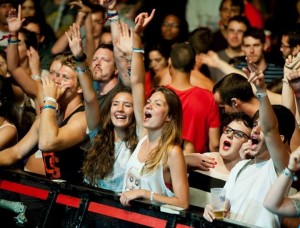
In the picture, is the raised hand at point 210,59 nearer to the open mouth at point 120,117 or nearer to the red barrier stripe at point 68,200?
the open mouth at point 120,117

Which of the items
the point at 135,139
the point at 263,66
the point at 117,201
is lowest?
the point at 117,201

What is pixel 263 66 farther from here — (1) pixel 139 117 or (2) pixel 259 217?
(2) pixel 259 217

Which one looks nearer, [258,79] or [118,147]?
[258,79]

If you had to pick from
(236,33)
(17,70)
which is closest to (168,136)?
(17,70)

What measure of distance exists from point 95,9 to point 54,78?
121 inches

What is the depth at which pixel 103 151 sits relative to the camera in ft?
24.0

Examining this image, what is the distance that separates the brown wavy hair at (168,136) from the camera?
6.59 meters

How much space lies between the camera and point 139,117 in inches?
285

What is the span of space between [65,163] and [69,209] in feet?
3.52

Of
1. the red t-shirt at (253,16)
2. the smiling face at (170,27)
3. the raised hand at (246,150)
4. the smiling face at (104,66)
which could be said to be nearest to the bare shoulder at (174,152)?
the raised hand at (246,150)

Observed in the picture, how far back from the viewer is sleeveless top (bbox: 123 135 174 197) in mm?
6574

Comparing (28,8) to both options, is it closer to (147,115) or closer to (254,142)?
(147,115)

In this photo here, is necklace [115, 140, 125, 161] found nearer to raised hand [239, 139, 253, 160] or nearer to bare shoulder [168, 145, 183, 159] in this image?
bare shoulder [168, 145, 183, 159]

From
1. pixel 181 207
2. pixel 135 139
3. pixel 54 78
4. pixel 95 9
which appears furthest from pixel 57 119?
pixel 95 9
